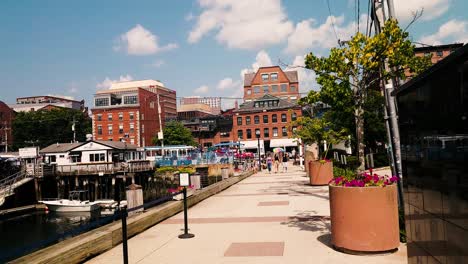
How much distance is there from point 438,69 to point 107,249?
284 inches

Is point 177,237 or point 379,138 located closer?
point 177,237

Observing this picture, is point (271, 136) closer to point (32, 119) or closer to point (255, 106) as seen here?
point (255, 106)

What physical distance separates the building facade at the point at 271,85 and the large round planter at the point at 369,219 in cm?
8917

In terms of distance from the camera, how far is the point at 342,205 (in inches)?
264

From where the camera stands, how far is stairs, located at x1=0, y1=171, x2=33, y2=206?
38250mm

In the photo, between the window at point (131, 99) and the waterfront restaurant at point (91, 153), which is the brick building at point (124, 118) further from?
the waterfront restaurant at point (91, 153)

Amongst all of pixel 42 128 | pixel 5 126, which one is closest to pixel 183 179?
pixel 42 128

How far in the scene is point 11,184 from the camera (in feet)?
134

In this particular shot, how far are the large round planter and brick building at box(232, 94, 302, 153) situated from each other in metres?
72.0

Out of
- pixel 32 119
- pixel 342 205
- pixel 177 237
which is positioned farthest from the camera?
pixel 32 119

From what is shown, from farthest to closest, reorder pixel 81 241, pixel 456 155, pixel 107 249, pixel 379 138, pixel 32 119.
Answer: pixel 32 119 < pixel 379 138 < pixel 107 249 < pixel 81 241 < pixel 456 155

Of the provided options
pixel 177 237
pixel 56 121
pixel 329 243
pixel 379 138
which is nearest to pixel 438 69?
pixel 329 243

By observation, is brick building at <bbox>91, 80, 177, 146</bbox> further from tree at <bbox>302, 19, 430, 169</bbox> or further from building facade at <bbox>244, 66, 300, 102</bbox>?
tree at <bbox>302, 19, 430, 169</bbox>

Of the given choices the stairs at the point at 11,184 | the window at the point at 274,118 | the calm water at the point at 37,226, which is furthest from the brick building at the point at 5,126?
the calm water at the point at 37,226
